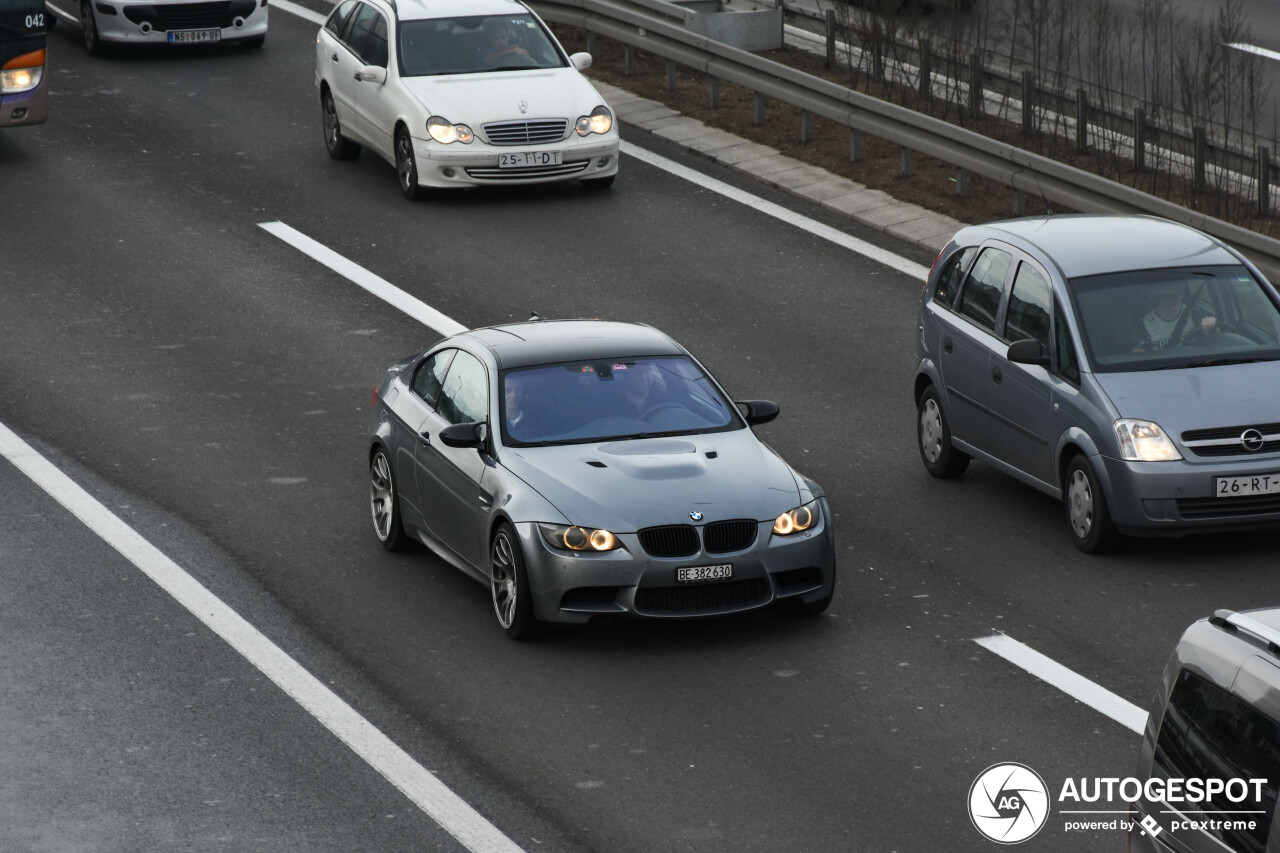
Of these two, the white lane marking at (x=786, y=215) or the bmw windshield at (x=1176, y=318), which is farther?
the white lane marking at (x=786, y=215)

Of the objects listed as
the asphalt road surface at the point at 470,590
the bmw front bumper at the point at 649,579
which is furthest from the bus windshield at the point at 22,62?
the bmw front bumper at the point at 649,579

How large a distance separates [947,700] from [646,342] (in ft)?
10.3

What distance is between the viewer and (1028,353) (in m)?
12.6

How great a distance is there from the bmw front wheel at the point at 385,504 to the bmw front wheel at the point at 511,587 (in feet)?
4.42

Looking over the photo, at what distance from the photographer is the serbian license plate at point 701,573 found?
10.6 m

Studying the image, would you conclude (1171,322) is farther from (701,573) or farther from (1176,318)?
(701,573)

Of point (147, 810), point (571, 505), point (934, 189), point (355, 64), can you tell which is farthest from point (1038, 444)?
point (355, 64)

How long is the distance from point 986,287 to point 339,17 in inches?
444

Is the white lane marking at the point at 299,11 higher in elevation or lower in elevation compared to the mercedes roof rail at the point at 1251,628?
lower

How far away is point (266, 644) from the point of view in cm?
1076

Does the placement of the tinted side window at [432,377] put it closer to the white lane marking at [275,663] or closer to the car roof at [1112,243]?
the white lane marking at [275,663]

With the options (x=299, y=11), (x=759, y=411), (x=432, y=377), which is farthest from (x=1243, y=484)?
(x=299, y=11)

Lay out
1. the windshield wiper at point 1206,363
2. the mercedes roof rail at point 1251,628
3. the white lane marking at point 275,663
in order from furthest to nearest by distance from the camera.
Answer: the windshield wiper at point 1206,363 → the white lane marking at point 275,663 → the mercedes roof rail at point 1251,628

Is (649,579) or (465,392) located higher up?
(465,392)
